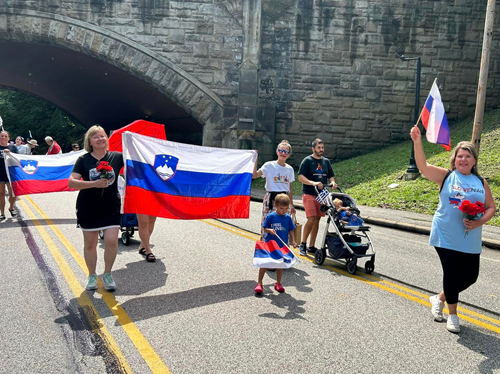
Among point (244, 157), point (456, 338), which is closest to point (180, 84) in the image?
point (244, 157)

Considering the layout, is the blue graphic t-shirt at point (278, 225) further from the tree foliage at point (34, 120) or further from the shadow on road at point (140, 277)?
the tree foliage at point (34, 120)

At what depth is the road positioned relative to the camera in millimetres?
3768

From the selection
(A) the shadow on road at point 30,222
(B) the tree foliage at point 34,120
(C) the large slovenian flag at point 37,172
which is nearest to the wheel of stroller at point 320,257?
(A) the shadow on road at point 30,222

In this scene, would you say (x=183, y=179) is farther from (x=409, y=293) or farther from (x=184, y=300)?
(x=409, y=293)

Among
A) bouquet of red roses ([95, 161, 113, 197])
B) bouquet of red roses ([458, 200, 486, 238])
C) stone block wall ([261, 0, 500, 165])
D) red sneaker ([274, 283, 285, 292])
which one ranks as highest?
stone block wall ([261, 0, 500, 165])

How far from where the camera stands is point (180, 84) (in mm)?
20938

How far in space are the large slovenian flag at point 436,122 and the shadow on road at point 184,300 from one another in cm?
283

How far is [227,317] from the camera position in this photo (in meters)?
4.79

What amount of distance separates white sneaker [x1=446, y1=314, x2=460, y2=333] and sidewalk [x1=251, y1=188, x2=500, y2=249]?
5485 millimetres

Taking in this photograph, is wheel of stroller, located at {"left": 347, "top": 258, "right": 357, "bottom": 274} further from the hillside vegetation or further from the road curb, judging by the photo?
the hillside vegetation

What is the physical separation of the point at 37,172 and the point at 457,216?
10132mm

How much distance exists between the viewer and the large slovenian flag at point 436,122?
5.23m

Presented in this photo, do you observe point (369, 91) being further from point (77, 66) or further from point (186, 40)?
point (77, 66)

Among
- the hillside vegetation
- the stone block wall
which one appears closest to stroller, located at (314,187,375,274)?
the hillside vegetation
